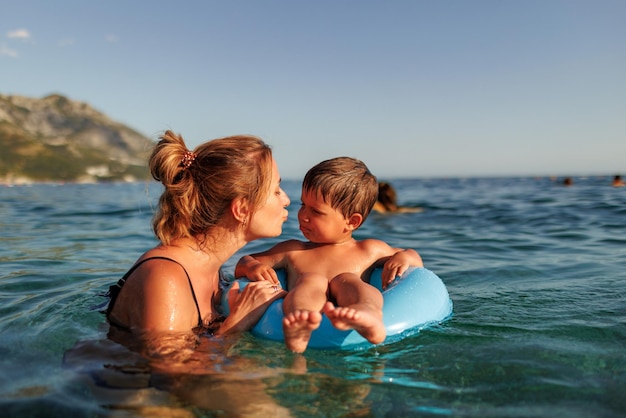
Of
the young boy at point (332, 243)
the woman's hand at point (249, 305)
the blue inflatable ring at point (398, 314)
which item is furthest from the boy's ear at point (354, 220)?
the woman's hand at point (249, 305)

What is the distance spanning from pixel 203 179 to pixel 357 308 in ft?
3.77

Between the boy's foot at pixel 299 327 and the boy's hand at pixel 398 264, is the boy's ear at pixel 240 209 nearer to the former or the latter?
the boy's foot at pixel 299 327

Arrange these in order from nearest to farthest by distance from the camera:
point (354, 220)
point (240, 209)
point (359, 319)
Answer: point (359, 319)
point (240, 209)
point (354, 220)

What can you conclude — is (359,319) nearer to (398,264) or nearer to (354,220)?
(398,264)

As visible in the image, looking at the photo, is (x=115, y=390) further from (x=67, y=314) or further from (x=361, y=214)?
(x=361, y=214)

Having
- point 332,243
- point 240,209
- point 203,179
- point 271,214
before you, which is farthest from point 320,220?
point 203,179

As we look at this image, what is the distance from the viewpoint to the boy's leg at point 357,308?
7.95 feet

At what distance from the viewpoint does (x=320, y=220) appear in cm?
369

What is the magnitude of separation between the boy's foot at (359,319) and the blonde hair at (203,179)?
37.8 inches

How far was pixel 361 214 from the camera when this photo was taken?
3768mm

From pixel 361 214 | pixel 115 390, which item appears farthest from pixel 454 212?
pixel 115 390

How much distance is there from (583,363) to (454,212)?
10.9 m

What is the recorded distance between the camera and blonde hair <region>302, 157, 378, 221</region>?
364 cm

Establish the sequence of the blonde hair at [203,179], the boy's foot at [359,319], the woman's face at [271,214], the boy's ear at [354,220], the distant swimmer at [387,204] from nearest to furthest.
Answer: the boy's foot at [359,319]
the blonde hair at [203,179]
the woman's face at [271,214]
the boy's ear at [354,220]
the distant swimmer at [387,204]
